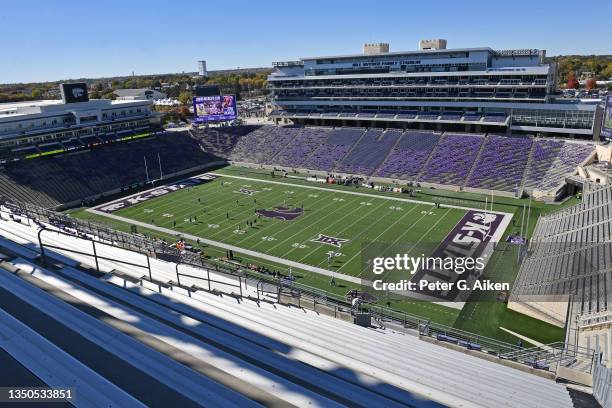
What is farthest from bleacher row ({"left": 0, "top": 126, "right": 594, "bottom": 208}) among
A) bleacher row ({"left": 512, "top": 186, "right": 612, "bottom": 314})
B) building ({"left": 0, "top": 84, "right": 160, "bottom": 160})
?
bleacher row ({"left": 512, "top": 186, "right": 612, "bottom": 314})

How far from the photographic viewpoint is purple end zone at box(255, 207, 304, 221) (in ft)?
125

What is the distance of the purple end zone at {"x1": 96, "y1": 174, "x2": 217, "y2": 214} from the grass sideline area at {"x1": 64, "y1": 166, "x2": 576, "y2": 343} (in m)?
1.34

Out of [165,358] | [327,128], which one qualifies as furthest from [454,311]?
[327,128]

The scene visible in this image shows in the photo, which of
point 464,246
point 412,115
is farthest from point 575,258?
point 412,115

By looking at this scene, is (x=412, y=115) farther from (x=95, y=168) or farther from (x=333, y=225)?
(x=95, y=168)

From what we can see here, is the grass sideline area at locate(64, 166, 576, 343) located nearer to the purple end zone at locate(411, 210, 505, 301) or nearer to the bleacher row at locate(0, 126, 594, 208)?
the purple end zone at locate(411, 210, 505, 301)

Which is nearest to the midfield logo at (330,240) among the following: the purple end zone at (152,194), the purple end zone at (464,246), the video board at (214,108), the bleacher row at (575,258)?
the purple end zone at (464,246)

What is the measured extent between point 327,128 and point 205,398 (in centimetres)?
5840

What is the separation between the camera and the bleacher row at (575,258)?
68.6 ft

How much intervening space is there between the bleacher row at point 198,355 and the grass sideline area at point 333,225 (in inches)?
437

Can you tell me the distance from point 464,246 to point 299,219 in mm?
13872

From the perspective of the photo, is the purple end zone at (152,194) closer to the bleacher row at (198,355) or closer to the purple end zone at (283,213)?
the purple end zone at (283,213)

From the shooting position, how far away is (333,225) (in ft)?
117

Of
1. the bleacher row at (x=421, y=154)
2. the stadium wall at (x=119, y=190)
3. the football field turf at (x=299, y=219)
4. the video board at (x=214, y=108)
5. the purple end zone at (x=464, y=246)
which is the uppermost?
the video board at (x=214, y=108)
